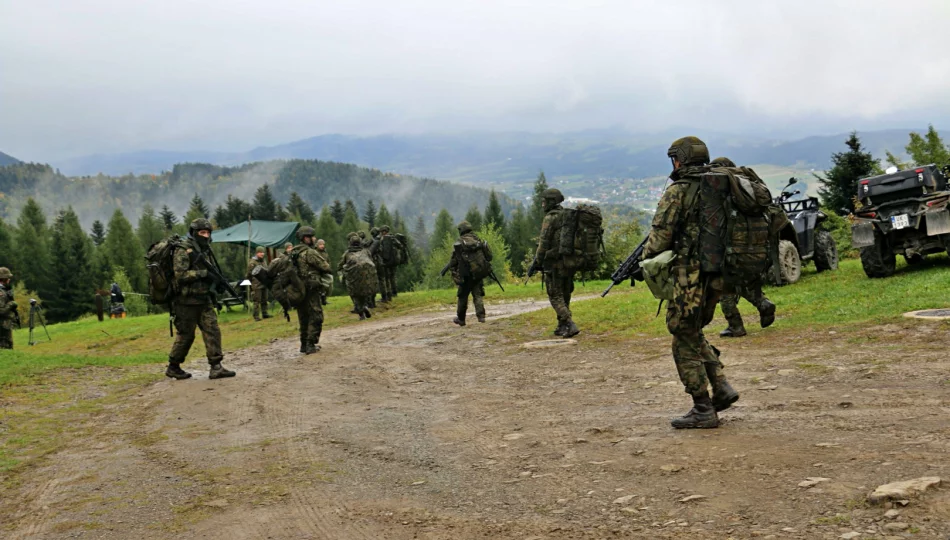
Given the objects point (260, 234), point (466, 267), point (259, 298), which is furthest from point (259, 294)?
point (260, 234)

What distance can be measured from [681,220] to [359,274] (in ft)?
55.1

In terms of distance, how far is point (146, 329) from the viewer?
26672 millimetres

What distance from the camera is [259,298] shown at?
25594 mm

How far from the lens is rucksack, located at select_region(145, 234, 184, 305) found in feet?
40.0

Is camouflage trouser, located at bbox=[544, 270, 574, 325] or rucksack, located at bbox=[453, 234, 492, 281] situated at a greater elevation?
rucksack, located at bbox=[453, 234, 492, 281]

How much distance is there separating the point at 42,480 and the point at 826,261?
1804 cm

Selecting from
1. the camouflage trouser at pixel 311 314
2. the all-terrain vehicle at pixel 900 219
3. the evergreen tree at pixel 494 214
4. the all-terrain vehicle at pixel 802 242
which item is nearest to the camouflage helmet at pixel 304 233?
the camouflage trouser at pixel 311 314

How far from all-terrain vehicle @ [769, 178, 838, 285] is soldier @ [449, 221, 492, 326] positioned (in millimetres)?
6400

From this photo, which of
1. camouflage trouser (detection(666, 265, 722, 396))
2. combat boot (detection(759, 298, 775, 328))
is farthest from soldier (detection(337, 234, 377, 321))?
camouflage trouser (detection(666, 265, 722, 396))

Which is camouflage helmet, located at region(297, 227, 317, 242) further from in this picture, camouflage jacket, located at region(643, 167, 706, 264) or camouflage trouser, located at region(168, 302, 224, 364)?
camouflage jacket, located at region(643, 167, 706, 264)

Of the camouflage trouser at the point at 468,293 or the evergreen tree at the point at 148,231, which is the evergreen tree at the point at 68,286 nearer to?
the evergreen tree at the point at 148,231

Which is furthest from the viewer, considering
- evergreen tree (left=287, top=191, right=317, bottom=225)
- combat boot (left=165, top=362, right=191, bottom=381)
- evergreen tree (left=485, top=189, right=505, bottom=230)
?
evergreen tree (left=287, top=191, right=317, bottom=225)

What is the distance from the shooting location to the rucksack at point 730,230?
6668 mm

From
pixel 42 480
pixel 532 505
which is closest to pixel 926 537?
pixel 532 505
